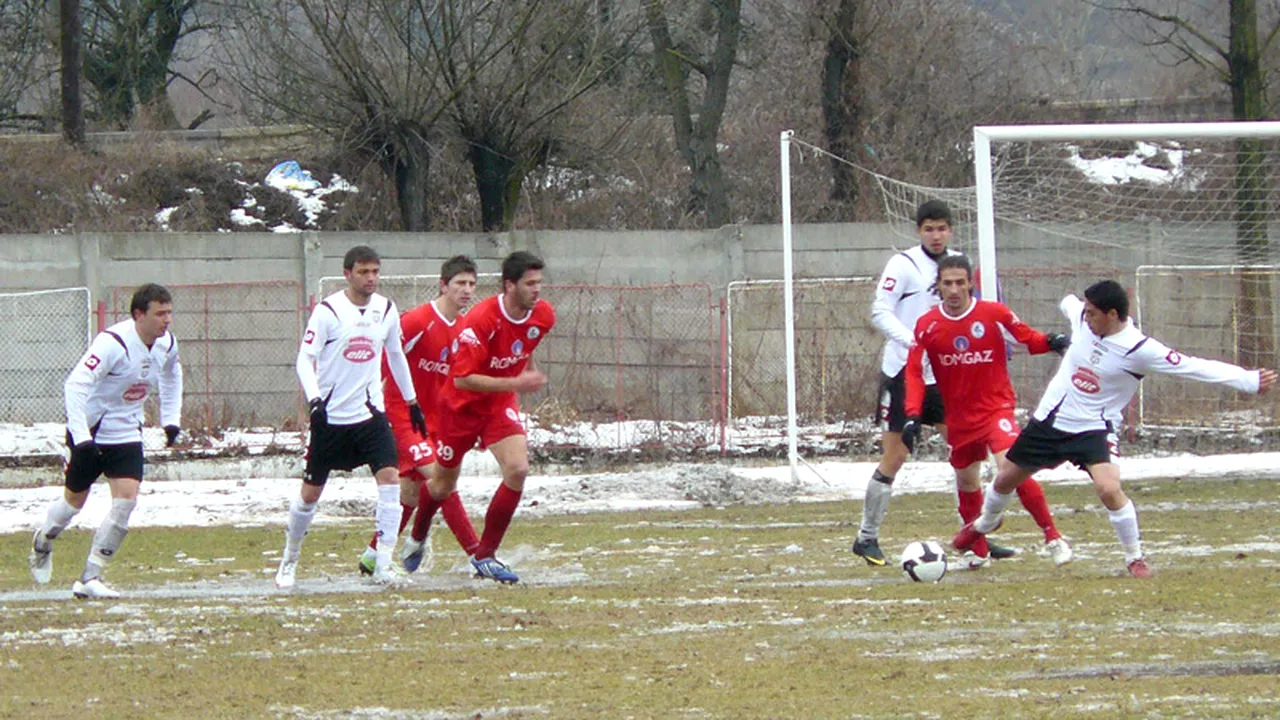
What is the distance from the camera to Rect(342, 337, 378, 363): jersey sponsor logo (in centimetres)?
995

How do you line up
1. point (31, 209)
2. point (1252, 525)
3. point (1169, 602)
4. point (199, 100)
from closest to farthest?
point (1169, 602) < point (1252, 525) < point (31, 209) < point (199, 100)

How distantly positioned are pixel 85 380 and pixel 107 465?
65cm

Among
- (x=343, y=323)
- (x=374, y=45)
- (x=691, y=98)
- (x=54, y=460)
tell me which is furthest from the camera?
(x=691, y=98)

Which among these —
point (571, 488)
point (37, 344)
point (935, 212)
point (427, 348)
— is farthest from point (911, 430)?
point (37, 344)

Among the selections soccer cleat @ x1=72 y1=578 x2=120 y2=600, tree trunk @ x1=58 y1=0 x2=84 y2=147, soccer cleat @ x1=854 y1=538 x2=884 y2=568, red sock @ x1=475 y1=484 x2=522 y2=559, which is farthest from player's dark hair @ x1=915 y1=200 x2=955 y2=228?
tree trunk @ x1=58 y1=0 x2=84 y2=147

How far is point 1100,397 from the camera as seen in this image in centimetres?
947

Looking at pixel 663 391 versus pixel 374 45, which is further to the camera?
pixel 374 45

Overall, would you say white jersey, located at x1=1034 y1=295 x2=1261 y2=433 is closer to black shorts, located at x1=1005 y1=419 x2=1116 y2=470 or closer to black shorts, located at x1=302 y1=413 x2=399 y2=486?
black shorts, located at x1=1005 y1=419 x2=1116 y2=470

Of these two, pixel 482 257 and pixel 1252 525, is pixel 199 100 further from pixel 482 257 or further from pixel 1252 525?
pixel 1252 525

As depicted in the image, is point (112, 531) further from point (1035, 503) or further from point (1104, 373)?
point (1104, 373)

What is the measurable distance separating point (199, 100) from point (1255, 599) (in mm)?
40086

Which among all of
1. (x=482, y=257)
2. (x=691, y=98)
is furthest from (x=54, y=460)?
(x=691, y=98)

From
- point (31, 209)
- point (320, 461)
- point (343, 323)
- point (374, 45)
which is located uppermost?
point (374, 45)

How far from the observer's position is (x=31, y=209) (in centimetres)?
2861
